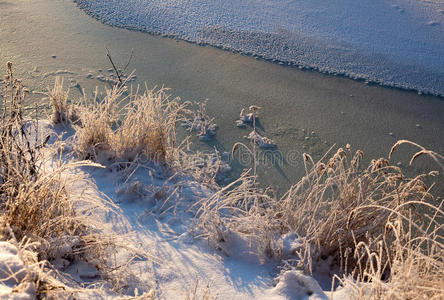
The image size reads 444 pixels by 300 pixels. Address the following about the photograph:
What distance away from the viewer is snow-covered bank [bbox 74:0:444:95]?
3.61 m

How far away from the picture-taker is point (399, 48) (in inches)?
151

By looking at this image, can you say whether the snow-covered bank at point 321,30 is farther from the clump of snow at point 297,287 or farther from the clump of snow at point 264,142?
the clump of snow at point 297,287

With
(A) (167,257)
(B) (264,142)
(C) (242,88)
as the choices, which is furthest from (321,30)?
(A) (167,257)

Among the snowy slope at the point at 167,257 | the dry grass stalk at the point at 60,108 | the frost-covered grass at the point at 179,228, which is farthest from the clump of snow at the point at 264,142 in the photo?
the dry grass stalk at the point at 60,108

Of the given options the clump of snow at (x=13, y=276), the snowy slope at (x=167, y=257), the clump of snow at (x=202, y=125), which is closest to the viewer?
the clump of snow at (x=13, y=276)

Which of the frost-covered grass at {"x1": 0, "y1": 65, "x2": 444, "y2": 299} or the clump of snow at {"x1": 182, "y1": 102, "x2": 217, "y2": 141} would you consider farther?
the clump of snow at {"x1": 182, "y1": 102, "x2": 217, "y2": 141}

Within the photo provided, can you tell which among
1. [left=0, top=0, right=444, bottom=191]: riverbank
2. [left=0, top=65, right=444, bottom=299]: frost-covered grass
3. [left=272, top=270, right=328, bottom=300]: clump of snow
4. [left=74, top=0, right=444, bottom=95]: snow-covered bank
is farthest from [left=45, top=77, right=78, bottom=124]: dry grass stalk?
[left=272, top=270, right=328, bottom=300]: clump of snow

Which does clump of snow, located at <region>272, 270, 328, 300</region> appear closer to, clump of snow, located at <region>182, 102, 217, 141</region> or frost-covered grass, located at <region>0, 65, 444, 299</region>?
frost-covered grass, located at <region>0, 65, 444, 299</region>

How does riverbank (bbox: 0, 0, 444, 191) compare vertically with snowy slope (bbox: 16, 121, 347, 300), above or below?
above

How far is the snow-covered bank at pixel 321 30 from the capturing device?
3.61 meters

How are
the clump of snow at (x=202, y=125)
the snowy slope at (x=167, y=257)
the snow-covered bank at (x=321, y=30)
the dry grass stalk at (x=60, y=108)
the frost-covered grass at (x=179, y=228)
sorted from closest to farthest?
1. the frost-covered grass at (x=179, y=228)
2. the snowy slope at (x=167, y=257)
3. the dry grass stalk at (x=60, y=108)
4. the clump of snow at (x=202, y=125)
5. the snow-covered bank at (x=321, y=30)

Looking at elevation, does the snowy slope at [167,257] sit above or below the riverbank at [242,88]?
below

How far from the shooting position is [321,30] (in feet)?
13.4

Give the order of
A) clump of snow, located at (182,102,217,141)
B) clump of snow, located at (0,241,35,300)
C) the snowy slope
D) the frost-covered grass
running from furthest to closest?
clump of snow, located at (182,102,217,141)
the snowy slope
the frost-covered grass
clump of snow, located at (0,241,35,300)
